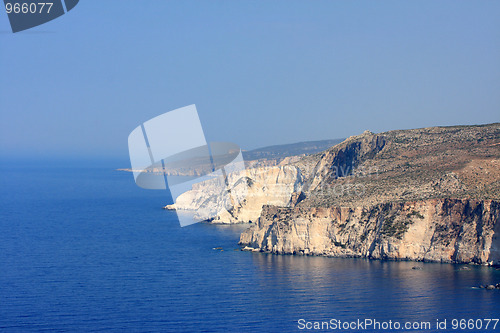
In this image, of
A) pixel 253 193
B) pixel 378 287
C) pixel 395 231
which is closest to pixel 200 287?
pixel 378 287

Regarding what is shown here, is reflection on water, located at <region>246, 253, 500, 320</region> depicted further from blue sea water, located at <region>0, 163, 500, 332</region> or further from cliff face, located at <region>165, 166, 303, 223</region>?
cliff face, located at <region>165, 166, 303, 223</region>

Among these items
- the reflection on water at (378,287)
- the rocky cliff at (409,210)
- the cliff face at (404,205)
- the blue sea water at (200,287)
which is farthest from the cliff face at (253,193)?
the reflection on water at (378,287)

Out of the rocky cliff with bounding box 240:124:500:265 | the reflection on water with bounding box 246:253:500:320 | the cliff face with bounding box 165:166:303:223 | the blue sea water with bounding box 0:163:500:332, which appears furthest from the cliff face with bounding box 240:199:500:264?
the cliff face with bounding box 165:166:303:223

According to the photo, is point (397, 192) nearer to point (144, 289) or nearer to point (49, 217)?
point (144, 289)

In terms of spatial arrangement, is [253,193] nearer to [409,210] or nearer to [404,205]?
[404,205]

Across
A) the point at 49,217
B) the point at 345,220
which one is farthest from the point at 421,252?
the point at 49,217

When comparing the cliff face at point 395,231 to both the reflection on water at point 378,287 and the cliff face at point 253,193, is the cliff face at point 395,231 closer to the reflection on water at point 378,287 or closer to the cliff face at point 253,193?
the reflection on water at point 378,287
